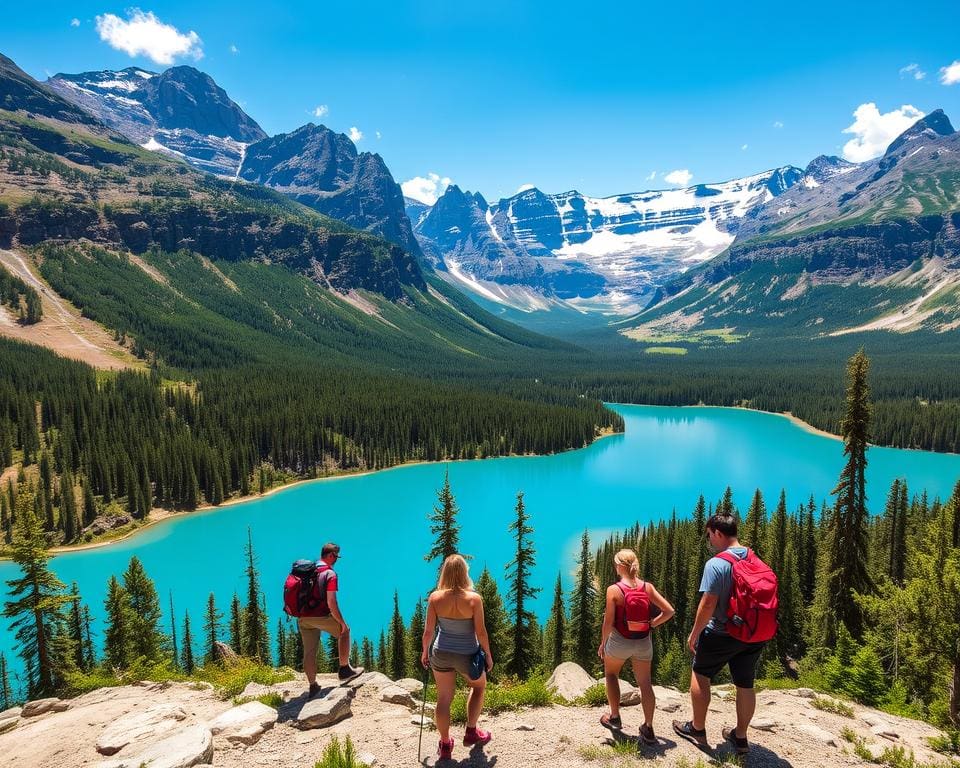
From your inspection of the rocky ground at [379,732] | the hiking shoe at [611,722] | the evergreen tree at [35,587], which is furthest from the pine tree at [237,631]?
the hiking shoe at [611,722]

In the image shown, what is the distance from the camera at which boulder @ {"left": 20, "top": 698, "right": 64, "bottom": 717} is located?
1505 centimetres

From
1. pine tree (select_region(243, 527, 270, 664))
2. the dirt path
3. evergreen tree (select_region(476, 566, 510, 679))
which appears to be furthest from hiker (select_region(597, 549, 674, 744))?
the dirt path

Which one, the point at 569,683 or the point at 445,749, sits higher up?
the point at 445,749

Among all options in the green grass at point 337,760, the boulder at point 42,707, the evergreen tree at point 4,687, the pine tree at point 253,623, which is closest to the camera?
the green grass at point 337,760

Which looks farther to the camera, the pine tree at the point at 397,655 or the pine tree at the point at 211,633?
the pine tree at the point at 397,655

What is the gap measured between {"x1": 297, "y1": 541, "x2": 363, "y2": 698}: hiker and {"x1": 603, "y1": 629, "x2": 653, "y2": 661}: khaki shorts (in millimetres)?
6048

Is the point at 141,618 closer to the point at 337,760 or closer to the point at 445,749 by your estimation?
the point at 337,760

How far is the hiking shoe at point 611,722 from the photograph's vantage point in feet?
35.8

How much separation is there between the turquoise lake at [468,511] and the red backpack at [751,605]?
1905 inches

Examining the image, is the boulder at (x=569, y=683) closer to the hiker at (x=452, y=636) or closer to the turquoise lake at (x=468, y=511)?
the hiker at (x=452, y=636)

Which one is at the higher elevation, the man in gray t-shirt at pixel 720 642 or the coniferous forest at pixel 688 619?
the man in gray t-shirt at pixel 720 642

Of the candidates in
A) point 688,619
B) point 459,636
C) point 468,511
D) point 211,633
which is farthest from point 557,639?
point 468,511

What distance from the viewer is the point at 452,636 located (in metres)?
9.78

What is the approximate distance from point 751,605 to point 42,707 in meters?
18.5
